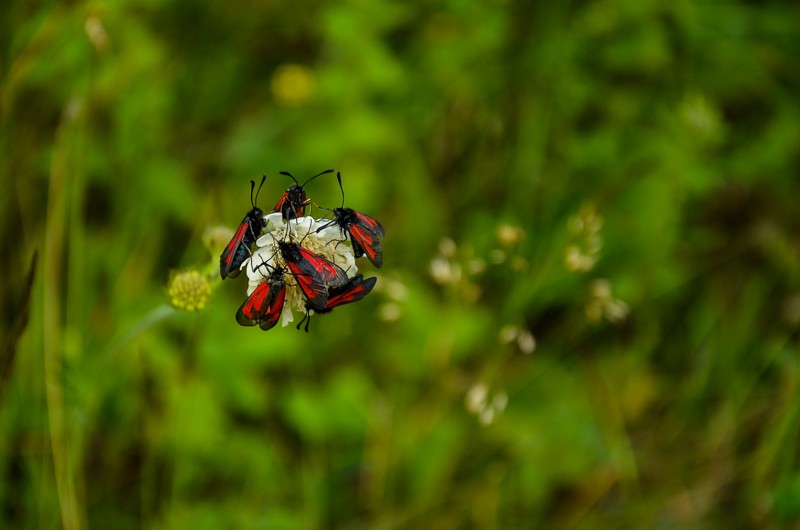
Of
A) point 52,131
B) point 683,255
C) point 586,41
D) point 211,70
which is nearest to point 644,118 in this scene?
point 586,41

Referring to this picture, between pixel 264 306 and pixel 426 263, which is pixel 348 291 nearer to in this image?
pixel 264 306

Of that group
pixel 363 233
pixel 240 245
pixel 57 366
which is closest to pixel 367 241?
pixel 363 233

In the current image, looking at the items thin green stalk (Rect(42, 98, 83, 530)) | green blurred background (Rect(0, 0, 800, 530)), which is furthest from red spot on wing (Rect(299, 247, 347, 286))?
thin green stalk (Rect(42, 98, 83, 530))

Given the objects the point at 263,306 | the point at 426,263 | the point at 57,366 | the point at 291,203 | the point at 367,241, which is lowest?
the point at 263,306

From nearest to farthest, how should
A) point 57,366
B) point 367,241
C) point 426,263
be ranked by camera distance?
point 367,241 → point 57,366 → point 426,263

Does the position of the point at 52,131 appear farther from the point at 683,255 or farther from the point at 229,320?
the point at 683,255

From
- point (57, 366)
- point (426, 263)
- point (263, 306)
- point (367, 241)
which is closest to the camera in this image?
point (263, 306)
